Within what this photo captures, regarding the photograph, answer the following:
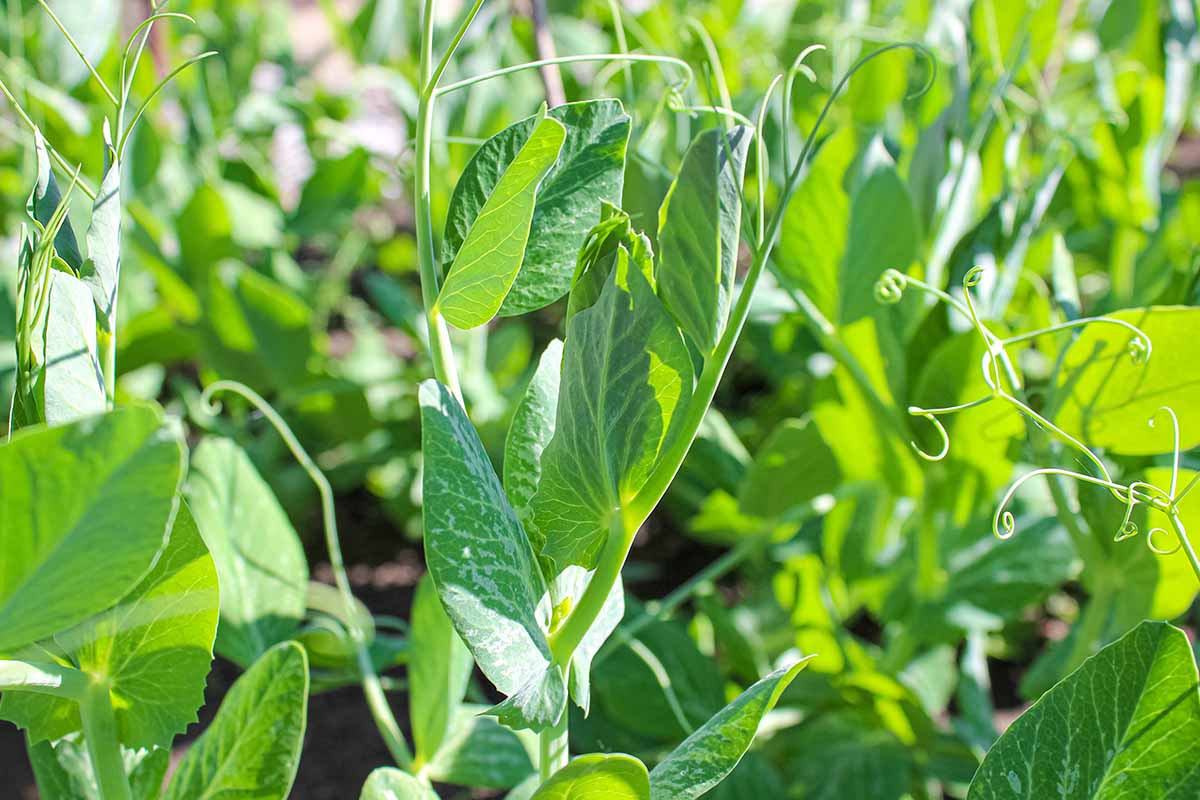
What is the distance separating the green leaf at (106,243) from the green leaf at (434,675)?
0.65ft

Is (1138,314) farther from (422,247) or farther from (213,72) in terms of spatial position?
(213,72)

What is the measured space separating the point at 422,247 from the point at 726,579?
0.70m

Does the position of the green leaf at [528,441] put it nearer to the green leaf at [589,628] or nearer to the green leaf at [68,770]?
the green leaf at [589,628]

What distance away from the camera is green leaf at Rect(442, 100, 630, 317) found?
38 cm

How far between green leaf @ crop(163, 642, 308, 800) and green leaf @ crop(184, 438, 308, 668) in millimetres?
103

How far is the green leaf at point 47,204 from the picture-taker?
356 mm

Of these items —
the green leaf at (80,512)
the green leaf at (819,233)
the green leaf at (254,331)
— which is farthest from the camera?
the green leaf at (254,331)

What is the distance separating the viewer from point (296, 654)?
40 centimetres

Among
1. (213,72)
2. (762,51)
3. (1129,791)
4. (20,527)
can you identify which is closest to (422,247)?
(20,527)

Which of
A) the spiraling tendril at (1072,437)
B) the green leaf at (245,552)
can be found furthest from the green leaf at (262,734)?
the spiraling tendril at (1072,437)

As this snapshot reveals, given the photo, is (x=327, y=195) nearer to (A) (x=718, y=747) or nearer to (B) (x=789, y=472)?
(B) (x=789, y=472)

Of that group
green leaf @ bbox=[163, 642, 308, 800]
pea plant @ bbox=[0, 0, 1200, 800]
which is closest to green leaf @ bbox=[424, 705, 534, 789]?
pea plant @ bbox=[0, 0, 1200, 800]

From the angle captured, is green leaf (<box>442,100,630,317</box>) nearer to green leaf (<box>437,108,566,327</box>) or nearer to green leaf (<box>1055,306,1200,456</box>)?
green leaf (<box>437,108,566,327</box>)

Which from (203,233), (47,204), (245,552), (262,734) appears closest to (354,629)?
(245,552)
